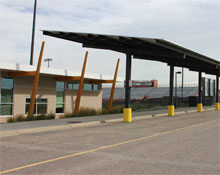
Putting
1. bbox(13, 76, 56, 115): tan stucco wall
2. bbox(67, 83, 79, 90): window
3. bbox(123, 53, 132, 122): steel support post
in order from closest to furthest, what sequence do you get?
bbox(123, 53, 132, 122): steel support post, bbox(13, 76, 56, 115): tan stucco wall, bbox(67, 83, 79, 90): window

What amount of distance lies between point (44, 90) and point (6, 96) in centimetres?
409

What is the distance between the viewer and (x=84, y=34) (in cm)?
1766

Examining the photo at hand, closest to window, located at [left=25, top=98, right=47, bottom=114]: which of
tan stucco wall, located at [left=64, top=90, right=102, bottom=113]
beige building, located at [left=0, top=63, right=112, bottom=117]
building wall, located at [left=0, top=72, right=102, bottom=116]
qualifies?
beige building, located at [left=0, top=63, right=112, bottom=117]

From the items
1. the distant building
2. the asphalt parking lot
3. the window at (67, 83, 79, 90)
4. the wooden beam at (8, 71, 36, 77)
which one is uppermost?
the distant building

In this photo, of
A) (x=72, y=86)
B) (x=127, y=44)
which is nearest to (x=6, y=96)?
(x=72, y=86)

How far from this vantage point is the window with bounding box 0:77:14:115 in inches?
821

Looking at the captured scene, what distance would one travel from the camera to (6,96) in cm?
2117

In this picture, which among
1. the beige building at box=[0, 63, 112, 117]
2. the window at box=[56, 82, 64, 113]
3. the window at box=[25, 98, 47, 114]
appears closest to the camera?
the beige building at box=[0, 63, 112, 117]

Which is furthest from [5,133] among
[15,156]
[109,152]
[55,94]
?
[55,94]

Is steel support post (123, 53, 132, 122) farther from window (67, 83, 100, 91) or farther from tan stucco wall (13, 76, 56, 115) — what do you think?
window (67, 83, 100, 91)

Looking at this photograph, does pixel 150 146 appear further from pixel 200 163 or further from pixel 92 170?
pixel 92 170

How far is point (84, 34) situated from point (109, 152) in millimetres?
10784

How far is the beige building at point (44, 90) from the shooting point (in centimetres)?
2116

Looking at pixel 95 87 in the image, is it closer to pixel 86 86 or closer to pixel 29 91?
pixel 86 86
